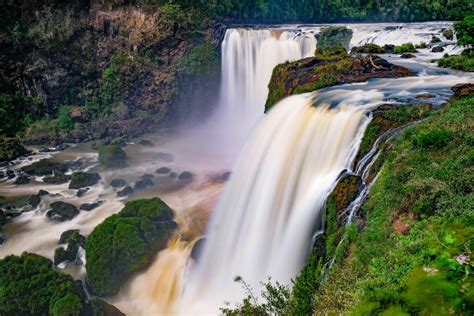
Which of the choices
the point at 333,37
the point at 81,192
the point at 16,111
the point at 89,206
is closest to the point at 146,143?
the point at 81,192

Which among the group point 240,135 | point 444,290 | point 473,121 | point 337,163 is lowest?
point 240,135

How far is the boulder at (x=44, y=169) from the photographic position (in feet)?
81.6

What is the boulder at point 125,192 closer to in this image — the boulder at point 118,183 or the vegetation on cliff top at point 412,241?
the boulder at point 118,183

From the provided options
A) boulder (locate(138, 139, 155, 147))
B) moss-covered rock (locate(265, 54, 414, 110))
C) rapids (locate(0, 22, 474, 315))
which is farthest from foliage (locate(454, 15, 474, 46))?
boulder (locate(138, 139, 155, 147))

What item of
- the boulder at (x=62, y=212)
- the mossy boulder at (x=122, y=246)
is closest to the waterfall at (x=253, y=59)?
the boulder at (x=62, y=212)

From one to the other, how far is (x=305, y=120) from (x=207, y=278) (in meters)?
6.44

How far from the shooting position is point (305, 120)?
14.2 meters

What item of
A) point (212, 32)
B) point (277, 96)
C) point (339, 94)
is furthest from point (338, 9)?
point (339, 94)

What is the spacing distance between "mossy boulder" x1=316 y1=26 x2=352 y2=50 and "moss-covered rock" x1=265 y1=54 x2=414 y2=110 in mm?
12148

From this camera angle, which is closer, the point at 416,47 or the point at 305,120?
the point at 305,120

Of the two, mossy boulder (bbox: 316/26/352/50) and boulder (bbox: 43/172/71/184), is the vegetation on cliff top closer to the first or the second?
boulder (bbox: 43/172/71/184)

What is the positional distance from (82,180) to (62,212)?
150 inches

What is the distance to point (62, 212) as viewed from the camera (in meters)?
19.5

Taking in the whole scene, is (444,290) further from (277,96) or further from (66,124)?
(66,124)
